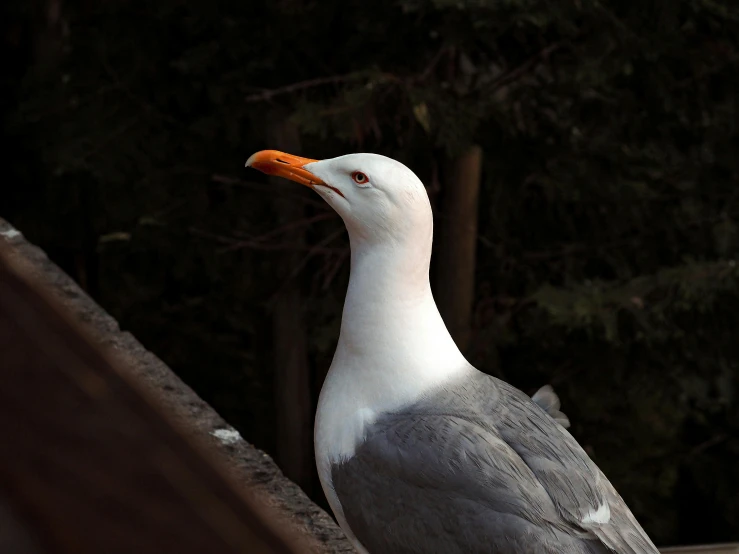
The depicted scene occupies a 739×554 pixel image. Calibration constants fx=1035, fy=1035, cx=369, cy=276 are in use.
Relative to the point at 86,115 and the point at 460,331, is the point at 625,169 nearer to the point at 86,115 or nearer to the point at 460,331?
the point at 460,331

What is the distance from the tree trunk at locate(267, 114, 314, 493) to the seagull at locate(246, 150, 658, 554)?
434 centimetres

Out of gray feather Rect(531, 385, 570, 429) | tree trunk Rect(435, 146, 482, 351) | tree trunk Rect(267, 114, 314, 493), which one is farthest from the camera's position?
tree trunk Rect(267, 114, 314, 493)

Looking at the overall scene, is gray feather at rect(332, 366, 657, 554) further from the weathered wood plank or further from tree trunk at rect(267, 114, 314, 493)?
tree trunk at rect(267, 114, 314, 493)

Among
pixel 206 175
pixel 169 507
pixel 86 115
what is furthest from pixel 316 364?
pixel 169 507

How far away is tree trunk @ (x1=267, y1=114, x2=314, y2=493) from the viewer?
22.3 feet

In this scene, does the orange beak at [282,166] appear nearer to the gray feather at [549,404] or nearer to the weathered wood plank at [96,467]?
the gray feather at [549,404]

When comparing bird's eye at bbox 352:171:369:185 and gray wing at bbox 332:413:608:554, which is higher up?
bird's eye at bbox 352:171:369:185

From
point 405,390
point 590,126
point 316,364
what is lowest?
point 316,364

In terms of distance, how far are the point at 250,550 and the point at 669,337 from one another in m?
5.31

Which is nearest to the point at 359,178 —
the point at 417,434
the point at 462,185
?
the point at 417,434

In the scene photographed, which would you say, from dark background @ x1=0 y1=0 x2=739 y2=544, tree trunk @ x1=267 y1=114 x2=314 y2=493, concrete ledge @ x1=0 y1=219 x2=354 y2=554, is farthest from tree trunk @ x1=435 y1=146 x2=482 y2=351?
concrete ledge @ x1=0 y1=219 x2=354 y2=554

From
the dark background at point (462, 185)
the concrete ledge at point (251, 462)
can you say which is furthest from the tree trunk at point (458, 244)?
the concrete ledge at point (251, 462)

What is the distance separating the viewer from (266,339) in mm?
7797

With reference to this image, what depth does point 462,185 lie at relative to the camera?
239 inches
